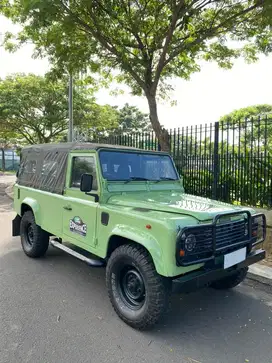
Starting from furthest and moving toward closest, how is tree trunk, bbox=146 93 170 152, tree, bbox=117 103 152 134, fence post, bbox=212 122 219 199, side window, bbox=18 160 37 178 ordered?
1. tree, bbox=117 103 152 134
2. tree trunk, bbox=146 93 170 152
3. fence post, bbox=212 122 219 199
4. side window, bbox=18 160 37 178

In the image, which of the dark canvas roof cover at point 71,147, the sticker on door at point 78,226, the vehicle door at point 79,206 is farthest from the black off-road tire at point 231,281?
the dark canvas roof cover at point 71,147

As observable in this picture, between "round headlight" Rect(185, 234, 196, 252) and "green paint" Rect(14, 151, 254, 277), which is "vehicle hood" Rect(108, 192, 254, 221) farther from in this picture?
"round headlight" Rect(185, 234, 196, 252)

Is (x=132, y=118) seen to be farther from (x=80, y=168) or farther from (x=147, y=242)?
(x=147, y=242)

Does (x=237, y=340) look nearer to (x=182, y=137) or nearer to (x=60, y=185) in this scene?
(x=60, y=185)

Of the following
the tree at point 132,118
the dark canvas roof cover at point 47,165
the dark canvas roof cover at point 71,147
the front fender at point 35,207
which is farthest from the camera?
the tree at point 132,118

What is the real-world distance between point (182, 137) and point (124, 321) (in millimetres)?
5523

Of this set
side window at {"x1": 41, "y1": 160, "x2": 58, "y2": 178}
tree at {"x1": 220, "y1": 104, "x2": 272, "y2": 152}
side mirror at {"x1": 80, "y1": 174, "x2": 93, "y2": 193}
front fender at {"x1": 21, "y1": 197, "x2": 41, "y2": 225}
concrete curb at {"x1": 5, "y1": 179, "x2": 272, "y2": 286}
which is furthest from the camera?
tree at {"x1": 220, "y1": 104, "x2": 272, "y2": 152}

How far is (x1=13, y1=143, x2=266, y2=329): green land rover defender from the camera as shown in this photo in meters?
2.69

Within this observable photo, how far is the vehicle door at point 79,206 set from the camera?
11.7 ft

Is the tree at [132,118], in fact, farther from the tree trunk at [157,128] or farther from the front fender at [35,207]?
the front fender at [35,207]

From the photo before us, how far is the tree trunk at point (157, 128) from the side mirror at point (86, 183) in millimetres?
4707

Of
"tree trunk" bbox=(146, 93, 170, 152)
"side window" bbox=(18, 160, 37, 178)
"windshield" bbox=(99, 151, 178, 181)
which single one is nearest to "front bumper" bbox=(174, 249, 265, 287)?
"windshield" bbox=(99, 151, 178, 181)

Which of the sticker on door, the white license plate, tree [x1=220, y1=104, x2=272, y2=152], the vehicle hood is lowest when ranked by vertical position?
the white license plate

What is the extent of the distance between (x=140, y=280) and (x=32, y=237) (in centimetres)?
288
